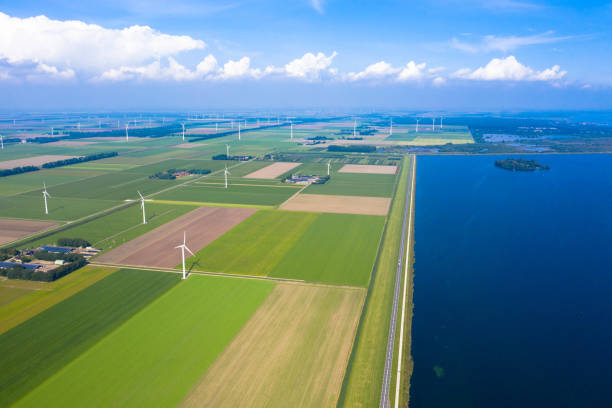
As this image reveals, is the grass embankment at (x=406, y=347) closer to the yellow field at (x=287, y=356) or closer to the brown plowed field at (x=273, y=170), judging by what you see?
the yellow field at (x=287, y=356)

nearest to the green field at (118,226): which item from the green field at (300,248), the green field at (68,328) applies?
the green field at (300,248)

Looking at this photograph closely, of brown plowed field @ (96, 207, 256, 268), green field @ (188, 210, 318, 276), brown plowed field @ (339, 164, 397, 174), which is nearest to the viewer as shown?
green field @ (188, 210, 318, 276)

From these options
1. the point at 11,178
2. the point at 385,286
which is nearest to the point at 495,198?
the point at 385,286

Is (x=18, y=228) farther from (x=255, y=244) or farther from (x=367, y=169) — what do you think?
(x=367, y=169)

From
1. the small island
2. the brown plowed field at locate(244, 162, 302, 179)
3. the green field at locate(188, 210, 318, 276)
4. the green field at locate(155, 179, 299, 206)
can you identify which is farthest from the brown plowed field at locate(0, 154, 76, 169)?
the small island

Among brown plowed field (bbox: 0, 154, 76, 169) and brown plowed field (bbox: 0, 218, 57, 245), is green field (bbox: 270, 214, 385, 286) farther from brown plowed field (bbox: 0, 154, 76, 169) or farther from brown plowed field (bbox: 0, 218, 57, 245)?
brown plowed field (bbox: 0, 154, 76, 169)

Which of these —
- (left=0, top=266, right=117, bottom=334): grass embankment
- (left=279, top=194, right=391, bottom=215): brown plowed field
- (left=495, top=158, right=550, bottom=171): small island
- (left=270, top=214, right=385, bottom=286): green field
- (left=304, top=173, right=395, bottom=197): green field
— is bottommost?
(left=0, top=266, right=117, bottom=334): grass embankment
